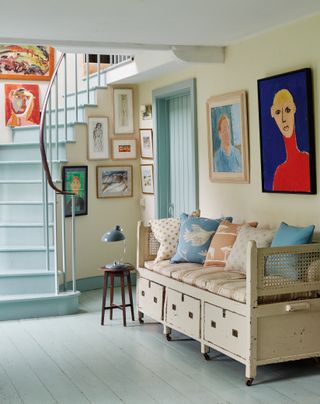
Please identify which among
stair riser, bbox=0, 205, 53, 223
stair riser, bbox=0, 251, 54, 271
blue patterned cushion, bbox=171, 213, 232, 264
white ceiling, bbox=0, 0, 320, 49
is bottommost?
stair riser, bbox=0, 251, 54, 271

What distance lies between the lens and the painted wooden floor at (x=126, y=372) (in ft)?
14.0

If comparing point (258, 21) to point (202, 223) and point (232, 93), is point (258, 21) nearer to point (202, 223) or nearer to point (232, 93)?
point (232, 93)

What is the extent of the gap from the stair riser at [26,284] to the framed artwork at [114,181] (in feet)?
5.05

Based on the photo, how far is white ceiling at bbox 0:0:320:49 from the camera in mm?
4625

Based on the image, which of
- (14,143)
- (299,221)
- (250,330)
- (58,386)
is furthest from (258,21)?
(14,143)

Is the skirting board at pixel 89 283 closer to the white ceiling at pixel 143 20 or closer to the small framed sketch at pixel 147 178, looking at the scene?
the small framed sketch at pixel 147 178

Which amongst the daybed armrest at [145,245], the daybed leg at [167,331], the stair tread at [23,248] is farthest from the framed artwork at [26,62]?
the daybed leg at [167,331]

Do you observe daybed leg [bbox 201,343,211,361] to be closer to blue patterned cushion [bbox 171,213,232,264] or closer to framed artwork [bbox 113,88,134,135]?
blue patterned cushion [bbox 171,213,232,264]

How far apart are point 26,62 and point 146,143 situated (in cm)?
185

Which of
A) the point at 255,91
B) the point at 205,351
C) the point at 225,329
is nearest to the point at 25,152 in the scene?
the point at 255,91

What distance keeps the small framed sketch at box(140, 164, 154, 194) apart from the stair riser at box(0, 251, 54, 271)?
4.80ft

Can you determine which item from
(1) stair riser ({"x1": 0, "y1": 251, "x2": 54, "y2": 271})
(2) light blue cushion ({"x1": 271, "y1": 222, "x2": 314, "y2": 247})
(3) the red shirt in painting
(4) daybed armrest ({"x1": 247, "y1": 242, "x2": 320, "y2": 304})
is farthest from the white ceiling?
(1) stair riser ({"x1": 0, "y1": 251, "x2": 54, "y2": 271})

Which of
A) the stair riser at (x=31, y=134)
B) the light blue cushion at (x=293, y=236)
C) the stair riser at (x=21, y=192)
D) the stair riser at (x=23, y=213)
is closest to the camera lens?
the light blue cushion at (x=293, y=236)

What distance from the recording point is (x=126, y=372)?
4742 millimetres
